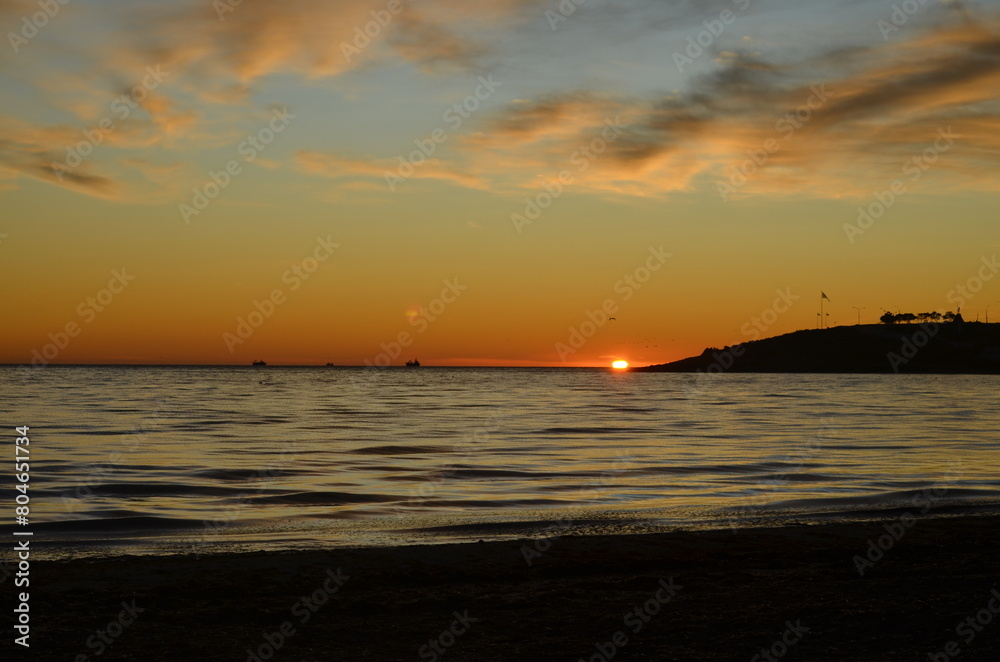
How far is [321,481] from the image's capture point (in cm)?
2645

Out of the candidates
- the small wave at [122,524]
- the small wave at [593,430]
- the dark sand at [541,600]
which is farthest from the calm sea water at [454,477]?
the dark sand at [541,600]

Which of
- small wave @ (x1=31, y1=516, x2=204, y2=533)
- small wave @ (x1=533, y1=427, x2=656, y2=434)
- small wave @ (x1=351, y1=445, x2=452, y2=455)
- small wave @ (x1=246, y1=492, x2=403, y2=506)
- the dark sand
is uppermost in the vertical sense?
small wave @ (x1=533, y1=427, x2=656, y2=434)

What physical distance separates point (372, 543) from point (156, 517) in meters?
6.26

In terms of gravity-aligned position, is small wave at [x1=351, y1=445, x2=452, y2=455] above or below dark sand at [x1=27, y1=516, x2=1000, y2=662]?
above

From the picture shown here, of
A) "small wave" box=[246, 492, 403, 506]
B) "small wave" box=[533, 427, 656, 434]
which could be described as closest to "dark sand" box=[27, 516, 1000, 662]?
"small wave" box=[246, 492, 403, 506]

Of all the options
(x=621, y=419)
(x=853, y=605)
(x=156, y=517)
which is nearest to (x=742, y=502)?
(x=853, y=605)

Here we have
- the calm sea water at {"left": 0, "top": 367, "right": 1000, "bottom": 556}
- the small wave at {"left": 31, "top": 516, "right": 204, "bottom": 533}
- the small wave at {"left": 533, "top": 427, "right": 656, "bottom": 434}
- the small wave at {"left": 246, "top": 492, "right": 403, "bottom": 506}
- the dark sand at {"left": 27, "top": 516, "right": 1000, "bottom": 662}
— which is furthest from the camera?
the small wave at {"left": 533, "top": 427, "right": 656, "bottom": 434}

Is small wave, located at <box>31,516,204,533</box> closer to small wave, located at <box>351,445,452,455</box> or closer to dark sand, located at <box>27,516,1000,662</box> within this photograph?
dark sand, located at <box>27,516,1000,662</box>

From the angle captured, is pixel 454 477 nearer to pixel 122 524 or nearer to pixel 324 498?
pixel 324 498

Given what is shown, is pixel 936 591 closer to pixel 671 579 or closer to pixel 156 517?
pixel 671 579

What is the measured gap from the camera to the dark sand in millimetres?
8961

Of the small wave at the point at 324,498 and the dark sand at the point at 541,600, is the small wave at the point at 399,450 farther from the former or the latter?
the dark sand at the point at 541,600

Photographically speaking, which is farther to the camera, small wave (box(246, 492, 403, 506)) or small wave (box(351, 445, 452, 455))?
small wave (box(351, 445, 452, 455))

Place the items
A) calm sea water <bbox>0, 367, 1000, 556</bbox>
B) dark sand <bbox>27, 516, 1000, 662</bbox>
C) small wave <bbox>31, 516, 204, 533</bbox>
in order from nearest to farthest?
dark sand <bbox>27, 516, 1000, 662</bbox>
small wave <bbox>31, 516, 204, 533</bbox>
calm sea water <bbox>0, 367, 1000, 556</bbox>
